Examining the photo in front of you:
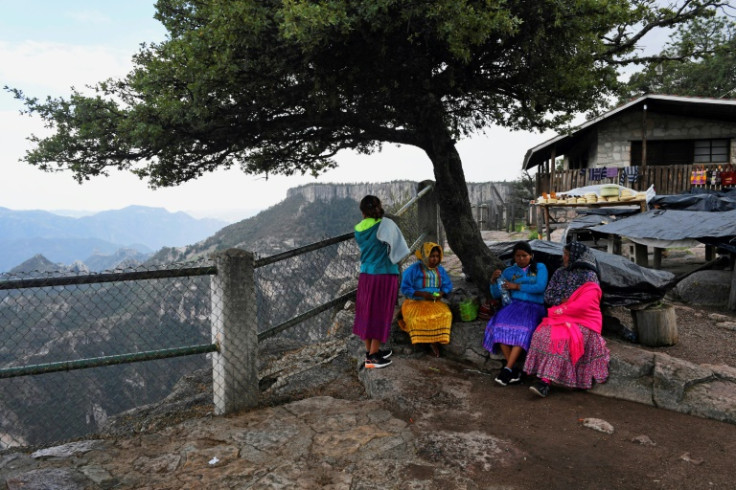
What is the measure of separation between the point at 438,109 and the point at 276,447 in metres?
3.89

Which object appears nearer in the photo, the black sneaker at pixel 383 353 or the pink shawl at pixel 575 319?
the pink shawl at pixel 575 319

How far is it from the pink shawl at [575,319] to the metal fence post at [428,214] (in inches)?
110

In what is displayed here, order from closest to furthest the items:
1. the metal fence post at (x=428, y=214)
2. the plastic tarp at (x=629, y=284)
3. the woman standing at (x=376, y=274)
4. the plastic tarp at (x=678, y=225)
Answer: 1. the woman standing at (x=376, y=274)
2. the plastic tarp at (x=629, y=284)
3. the plastic tarp at (x=678, y=225)
4. the metal fence post at (x=428, y=214)

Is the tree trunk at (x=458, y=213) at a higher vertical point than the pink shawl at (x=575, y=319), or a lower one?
higher

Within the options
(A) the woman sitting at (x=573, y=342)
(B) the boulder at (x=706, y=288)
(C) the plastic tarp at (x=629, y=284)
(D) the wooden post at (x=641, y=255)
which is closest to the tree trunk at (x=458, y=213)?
(C) the plastic tarp at (x=629, y=284)

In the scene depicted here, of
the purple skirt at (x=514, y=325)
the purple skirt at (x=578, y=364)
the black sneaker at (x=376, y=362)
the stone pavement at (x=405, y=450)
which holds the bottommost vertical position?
the stone pavement at (x=405, y=450)

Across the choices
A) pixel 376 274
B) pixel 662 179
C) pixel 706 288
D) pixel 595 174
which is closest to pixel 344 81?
pixel 376 274

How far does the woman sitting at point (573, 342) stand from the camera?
4043 mm

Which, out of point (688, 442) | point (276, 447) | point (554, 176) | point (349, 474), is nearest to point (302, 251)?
point (276, 447)

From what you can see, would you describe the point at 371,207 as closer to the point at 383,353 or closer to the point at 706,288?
the point at 383,353

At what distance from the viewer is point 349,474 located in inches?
114

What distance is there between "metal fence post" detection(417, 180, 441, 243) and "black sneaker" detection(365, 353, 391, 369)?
2.54 meters

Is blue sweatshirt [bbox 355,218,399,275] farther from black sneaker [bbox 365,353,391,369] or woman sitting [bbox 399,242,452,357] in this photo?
black sneaker [bbox 365,353,391,369]

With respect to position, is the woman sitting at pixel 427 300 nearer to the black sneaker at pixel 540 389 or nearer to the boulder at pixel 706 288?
the black sneaker at pixel 540 389
